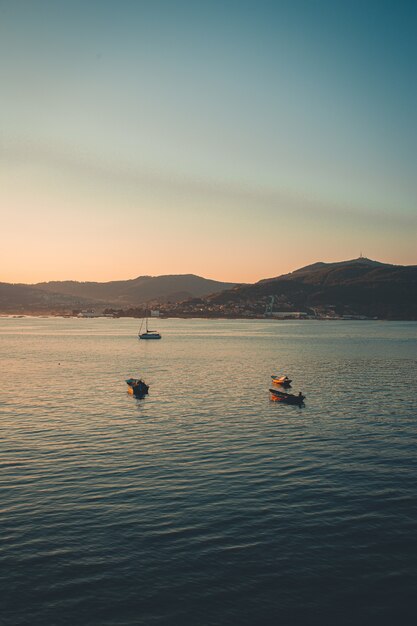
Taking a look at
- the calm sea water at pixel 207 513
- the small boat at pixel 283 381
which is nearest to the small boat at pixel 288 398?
the calm sea water at pixel 207 513

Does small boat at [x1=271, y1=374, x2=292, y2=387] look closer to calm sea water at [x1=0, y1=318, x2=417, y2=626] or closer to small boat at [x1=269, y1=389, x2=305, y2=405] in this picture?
small boat at [x1=269, y1=389, x2=305, y2=405]

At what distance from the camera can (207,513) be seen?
27781 millimetres

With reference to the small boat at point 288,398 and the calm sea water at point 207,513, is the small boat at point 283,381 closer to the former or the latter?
the small boat at point 288,398

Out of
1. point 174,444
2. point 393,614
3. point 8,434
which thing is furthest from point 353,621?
point 8,434

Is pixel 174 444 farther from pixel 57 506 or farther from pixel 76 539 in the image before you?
pixel 76 539

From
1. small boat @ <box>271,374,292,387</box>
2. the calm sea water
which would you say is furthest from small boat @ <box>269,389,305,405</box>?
small boat @ <box>271,374,292,387</box>

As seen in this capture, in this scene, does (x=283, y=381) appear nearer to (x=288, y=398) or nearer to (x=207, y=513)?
(x=288, y=398)

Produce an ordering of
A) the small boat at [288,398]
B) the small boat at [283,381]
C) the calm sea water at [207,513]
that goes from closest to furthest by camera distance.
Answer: the calm sea water at [207,513]
the small boat at [288,398]
the small boat at [283,381]

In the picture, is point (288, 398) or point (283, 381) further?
point (283, 381)

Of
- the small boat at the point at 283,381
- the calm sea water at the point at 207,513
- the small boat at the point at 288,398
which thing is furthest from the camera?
the small boat at the point at 283,381

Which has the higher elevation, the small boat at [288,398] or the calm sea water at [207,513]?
the small boat at [288,398]

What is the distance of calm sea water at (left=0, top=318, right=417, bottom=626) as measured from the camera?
19.5 metres

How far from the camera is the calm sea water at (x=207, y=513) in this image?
1950cm

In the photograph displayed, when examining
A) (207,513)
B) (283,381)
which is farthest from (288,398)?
(207,513)
